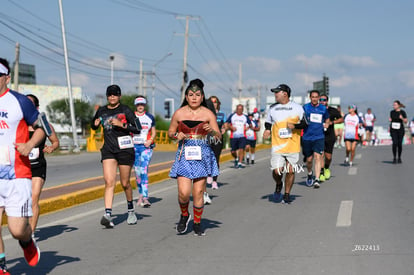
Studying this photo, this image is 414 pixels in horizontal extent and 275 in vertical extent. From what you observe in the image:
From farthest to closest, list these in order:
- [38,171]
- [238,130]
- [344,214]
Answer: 1. [238,130]
2. [344,214]
3. [38,171]

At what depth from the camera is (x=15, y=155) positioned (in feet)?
16.5

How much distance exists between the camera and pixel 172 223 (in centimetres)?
879

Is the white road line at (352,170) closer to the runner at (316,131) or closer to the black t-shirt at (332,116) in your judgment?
the black t-shirt at (332,116)

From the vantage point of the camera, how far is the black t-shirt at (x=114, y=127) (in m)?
8.62

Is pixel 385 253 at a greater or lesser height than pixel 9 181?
lesser

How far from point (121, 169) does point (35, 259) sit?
11.4 ft

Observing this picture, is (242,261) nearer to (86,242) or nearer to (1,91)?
(86,242)

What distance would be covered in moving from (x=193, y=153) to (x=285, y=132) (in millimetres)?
3399

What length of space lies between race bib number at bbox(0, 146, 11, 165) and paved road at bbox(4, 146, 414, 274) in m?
1.39

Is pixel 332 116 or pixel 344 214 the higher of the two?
pixel 332 116

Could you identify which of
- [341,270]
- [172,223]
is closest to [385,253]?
[341,270]

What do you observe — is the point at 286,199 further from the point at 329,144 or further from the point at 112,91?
the point at 329,144

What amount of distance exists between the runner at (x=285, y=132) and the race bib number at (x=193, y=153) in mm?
3137

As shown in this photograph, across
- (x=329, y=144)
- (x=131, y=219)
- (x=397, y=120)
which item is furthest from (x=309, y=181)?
(x=397, y=120)
